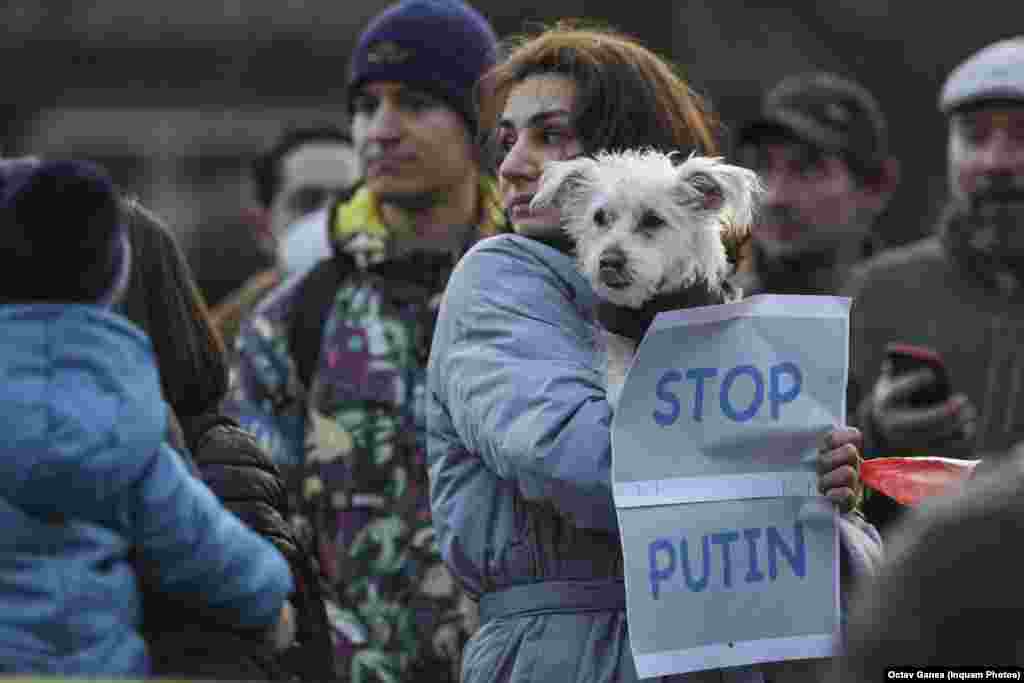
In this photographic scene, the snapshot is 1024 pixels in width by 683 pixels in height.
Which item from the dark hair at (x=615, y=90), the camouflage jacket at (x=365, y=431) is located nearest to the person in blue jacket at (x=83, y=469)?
the dark hair at (x=615, y=90)

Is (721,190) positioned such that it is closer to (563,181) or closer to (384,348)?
(563,181)

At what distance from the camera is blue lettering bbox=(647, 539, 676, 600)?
404 cm

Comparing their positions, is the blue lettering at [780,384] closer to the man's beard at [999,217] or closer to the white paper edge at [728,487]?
the white paper edge at [728,487]

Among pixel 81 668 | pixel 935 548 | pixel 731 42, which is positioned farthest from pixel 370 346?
pixel 731 42

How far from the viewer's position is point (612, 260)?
14.2 feet

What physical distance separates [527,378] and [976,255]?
12.4ft

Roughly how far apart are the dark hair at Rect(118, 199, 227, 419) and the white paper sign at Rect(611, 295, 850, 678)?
84 centimetres

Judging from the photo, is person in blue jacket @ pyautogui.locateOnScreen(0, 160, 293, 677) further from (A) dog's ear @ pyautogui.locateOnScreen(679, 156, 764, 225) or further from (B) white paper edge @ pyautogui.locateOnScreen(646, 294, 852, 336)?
(A) dog's ear @ pyautogui.locateOnScreen(679, 156, 764, 225)

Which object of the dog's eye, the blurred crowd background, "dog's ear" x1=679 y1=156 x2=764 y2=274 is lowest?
the blurred crowd background

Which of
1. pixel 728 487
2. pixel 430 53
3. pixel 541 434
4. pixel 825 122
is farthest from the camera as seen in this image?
pixel 825 122

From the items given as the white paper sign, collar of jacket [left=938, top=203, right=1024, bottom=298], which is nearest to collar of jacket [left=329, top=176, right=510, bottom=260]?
collar of jacket [left=938, top=203, right=1024, bottom=298]

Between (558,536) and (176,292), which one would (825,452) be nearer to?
(558,536)

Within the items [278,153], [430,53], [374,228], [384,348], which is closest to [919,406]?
[384,348]

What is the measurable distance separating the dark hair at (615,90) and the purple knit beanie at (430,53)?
1848mm
